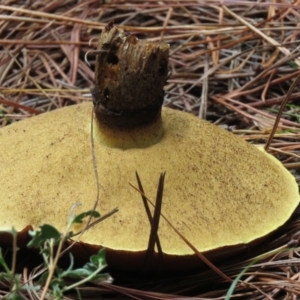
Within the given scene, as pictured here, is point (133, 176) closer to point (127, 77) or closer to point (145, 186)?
point (145, 186)

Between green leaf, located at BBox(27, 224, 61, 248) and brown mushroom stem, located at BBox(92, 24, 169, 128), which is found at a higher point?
brown mushroom stem, located at BBox(92, 24, 169, 128)

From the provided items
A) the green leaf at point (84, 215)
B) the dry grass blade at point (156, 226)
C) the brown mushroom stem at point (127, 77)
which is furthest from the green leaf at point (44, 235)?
the brown mushroom stem at point (127, 77)

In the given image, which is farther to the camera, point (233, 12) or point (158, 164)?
point (233, 12)

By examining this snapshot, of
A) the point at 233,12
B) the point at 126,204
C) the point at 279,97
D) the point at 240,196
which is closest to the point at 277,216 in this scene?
the point at 240,196

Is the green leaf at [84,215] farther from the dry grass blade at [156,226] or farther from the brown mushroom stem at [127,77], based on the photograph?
the brown mushroom stem at [127,77]

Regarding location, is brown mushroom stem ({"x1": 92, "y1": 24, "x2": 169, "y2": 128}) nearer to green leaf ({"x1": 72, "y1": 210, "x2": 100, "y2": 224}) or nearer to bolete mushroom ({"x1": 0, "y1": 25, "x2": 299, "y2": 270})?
bolete mushroom ({"x1": 0, "y1": 25, "x2": 299, "y2": 270})

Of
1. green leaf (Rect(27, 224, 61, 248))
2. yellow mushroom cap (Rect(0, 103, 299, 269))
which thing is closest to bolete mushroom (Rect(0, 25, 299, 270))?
yellow mushroom cap (Rect(0, 103, 299, 269))

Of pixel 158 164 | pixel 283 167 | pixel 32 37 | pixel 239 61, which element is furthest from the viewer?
pixel 32 37

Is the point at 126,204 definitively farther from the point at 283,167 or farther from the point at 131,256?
the point at 283,167
